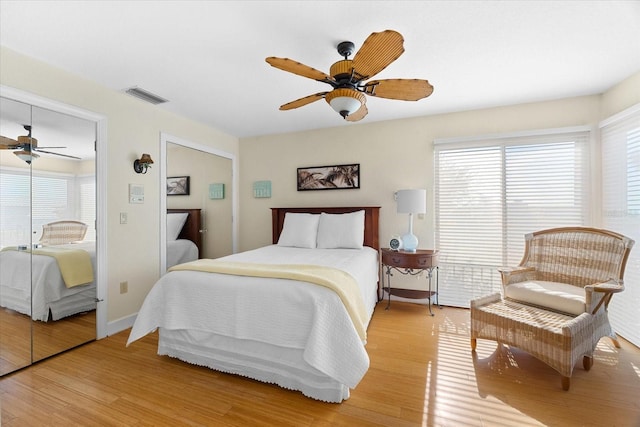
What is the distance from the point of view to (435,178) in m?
3.64

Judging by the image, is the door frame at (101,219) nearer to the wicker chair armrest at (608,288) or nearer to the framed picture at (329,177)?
the framed picture at (329,177)

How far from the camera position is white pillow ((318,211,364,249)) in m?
3.45

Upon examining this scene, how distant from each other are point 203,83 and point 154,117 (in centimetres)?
97

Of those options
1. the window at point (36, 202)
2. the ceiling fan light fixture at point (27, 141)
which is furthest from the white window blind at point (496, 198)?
the ceiling fan light fixture at point (27, 141)

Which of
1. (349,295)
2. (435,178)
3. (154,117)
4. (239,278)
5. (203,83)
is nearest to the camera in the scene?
(349,295)

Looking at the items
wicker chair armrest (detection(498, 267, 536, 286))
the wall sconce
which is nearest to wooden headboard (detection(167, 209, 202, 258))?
the wall sconce

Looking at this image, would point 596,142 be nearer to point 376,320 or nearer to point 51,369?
point 376,320

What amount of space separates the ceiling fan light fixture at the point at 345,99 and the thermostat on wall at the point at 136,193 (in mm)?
2353

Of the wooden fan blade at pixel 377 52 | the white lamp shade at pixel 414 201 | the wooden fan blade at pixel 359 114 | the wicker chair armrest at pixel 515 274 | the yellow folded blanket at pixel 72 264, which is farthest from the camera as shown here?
the white lamp shade at pixel 414 201

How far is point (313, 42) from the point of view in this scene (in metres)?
2.06

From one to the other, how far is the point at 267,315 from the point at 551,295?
88.1 inches

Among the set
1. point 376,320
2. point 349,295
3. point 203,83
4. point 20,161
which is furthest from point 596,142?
point 20,161

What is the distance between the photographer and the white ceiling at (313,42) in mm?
1751

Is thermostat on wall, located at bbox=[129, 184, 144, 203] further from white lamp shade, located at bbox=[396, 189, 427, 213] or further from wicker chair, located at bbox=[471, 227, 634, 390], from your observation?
wicker chair, located at bbox=[471, 227, 634, 390]
